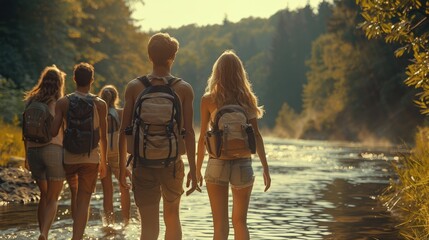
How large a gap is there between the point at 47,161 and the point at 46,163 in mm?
27

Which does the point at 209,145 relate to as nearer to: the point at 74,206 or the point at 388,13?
the point at 74,206

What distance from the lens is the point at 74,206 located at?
966 cm

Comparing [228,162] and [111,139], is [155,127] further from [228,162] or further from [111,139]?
[111,139]

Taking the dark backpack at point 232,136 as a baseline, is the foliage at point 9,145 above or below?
below

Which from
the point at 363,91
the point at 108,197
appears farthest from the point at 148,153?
the point at 363,91

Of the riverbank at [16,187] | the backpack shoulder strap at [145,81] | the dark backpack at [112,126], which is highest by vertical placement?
the backpack shoulder strap at [145,81]

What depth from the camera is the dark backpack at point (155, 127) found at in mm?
7422

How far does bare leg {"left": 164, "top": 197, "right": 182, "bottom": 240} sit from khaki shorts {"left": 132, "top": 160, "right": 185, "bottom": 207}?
0.13 meters

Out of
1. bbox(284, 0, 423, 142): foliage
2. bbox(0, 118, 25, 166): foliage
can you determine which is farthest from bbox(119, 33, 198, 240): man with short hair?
bbox(284, 0, 423, 142): foliage

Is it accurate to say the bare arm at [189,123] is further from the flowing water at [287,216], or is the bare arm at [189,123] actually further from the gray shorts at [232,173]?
the flowing water at [287,216]

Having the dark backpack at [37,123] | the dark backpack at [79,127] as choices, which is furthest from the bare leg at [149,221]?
the dark backpack at [37,123]

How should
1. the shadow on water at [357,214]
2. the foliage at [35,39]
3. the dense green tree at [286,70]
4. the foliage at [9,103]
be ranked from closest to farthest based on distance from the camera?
the shadow on water at [357,214]
the foliage at [9,103]
the foliage at [35,39]
the dense green tree at [286,70]

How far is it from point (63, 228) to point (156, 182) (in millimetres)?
5119

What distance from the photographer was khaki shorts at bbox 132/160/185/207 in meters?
7.48
